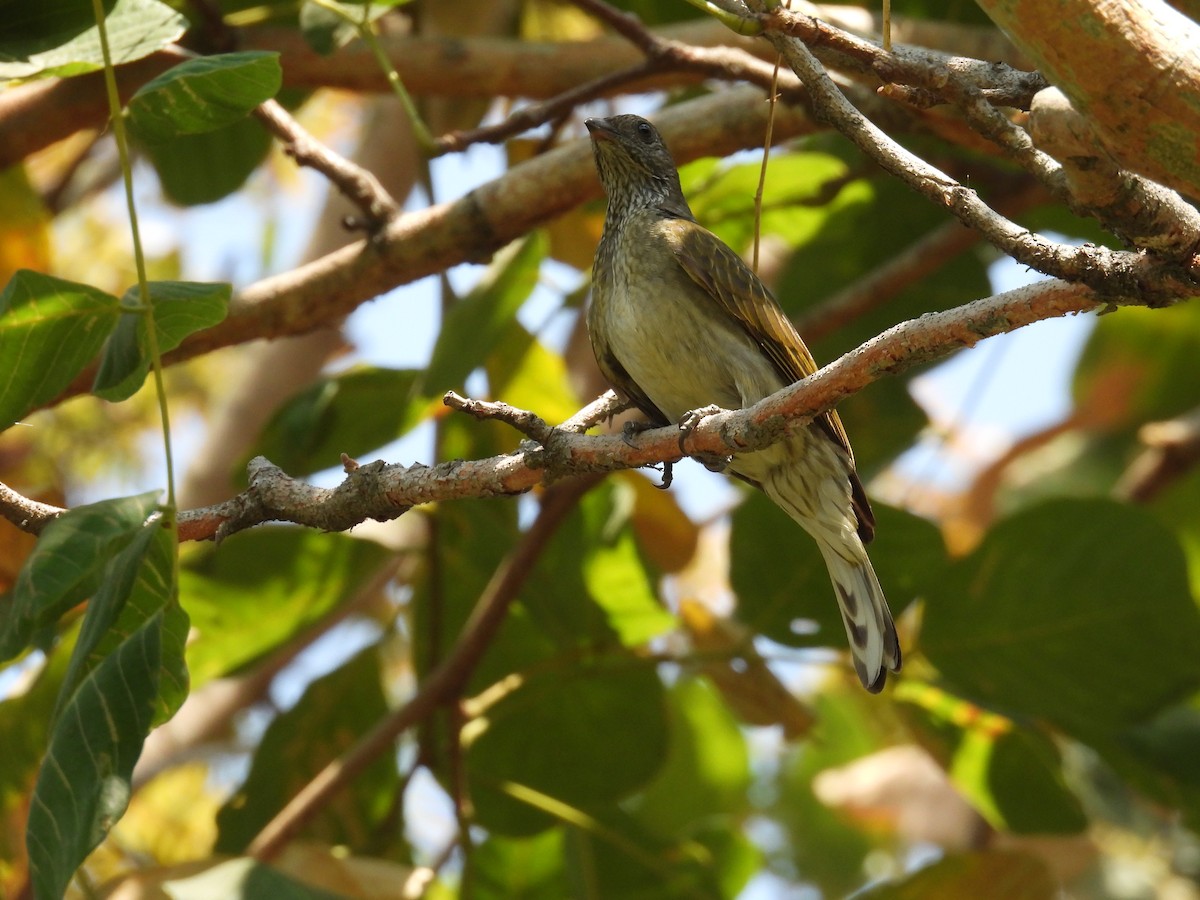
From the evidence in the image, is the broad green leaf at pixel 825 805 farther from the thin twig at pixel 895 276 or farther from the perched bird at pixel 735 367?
the perched bird at pixel 735 367

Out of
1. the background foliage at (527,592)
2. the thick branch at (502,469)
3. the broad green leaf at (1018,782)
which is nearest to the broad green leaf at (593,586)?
the background foliage at (527,592)

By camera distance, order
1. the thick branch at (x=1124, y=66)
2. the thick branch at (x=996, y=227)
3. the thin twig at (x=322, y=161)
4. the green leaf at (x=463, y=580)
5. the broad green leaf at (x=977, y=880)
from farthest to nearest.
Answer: the green leaf at (x=463, y=580) < the broad green leaf at (x=977, y=880) < the thin twig at (x=322, y=161) < the thick branch at (x=996, y=227) < the thick branch at (x=1124, y=66)

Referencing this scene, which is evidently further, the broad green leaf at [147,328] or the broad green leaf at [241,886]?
the broad green leaf at [241,886]

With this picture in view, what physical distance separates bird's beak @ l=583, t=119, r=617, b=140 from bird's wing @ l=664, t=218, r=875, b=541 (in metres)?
0.43

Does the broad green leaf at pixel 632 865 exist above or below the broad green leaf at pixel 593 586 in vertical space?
below

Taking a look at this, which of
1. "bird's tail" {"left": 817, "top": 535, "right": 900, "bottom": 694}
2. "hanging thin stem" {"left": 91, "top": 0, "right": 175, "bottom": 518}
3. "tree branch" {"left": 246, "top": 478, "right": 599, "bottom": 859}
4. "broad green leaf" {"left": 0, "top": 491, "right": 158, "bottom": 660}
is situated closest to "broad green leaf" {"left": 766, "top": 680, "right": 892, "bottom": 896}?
"bird's tail" {"left": 817, "top": 535, "right": 900, "bottom": 694}

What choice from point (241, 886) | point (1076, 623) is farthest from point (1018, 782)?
point (241, 886)

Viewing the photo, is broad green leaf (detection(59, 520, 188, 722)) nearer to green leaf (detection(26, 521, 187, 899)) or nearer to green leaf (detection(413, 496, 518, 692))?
green leaf (detection(26, 521, 187, 899))

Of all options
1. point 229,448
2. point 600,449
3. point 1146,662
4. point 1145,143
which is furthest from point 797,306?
point 1145,143

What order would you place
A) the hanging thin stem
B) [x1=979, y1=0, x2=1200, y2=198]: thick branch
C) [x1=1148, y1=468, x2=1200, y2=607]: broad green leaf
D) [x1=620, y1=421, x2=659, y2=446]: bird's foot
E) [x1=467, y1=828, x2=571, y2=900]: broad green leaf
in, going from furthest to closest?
[x1=1148, y1=468, x2=1200, y2=607]: broad green leaf, [x1=467, y1=828, x2=571, y2=900]: broad green leaf, [x1=620, y1=421, x2=659, y2=446]: bird's foot, the hanging thin stem, [x1=979, y1=0, x2=1200, y2=198]: thick branch

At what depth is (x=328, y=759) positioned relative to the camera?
3904mm

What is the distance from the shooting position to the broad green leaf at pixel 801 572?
3.69 metres

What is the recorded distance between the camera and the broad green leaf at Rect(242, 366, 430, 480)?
3646mm

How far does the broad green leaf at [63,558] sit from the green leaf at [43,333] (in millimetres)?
396
